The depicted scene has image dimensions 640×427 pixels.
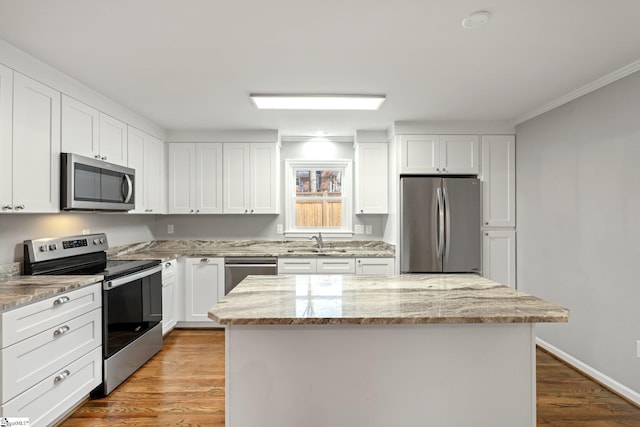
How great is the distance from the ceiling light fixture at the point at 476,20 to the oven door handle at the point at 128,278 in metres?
2.84

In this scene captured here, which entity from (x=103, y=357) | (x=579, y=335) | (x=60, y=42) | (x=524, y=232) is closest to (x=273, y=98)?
(x=60, y=42)

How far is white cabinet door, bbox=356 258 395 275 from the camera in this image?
4.00m

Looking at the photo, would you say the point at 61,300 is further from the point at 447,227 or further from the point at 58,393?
the point at 447,227

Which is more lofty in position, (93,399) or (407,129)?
(407,129)

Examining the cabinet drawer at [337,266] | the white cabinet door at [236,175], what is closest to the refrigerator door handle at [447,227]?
the cabinet drawer at [337,266]

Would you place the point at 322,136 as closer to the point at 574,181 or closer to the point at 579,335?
the point at 574,181

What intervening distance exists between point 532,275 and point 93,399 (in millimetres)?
4029

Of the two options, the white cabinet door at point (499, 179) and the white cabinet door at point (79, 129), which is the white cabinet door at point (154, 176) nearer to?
the white cabinet door at point (79, 129)

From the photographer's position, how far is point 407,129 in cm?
394

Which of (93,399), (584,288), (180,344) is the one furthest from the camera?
(180,344)

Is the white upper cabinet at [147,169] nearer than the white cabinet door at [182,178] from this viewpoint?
Yes

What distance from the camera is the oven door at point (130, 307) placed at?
2.61 metres

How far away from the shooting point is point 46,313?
2031 millimetres

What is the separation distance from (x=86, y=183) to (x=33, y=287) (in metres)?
0.94
